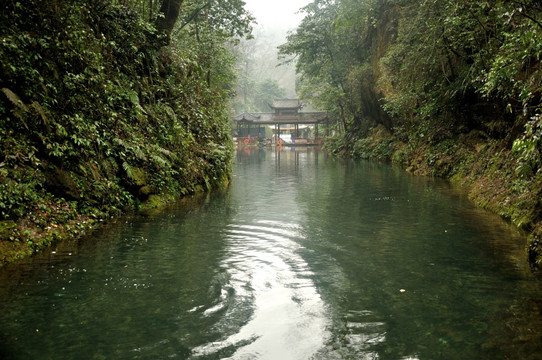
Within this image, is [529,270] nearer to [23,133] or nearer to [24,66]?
[23,133]

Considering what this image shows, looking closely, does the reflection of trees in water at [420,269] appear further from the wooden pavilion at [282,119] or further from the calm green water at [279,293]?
the wooden pavilion at [282,119]

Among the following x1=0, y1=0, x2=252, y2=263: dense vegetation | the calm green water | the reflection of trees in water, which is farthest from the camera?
x1=0, y1=0, x2=252, y2=263: dense vegetation

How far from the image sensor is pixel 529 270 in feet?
18.8

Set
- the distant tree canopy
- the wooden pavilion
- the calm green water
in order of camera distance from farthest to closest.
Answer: the wooden pavilion, the distant tree canopy, the calm green water

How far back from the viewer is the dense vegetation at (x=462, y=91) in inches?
291

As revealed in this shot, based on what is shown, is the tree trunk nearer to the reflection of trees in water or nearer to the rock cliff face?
the reflection of trees in water

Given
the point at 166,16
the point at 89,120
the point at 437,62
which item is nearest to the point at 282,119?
the point at 437,62

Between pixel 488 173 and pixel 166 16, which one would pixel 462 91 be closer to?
pixel 488 173

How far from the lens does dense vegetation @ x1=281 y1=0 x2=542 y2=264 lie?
7391 millimetres

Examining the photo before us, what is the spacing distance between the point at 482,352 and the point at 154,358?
3023mm

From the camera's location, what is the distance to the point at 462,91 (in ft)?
49.3

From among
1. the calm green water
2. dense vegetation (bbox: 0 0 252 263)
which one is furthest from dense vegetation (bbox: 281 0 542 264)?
dense vegetation (bbox: 0 0 252 263)

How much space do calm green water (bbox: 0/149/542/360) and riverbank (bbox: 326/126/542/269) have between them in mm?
447

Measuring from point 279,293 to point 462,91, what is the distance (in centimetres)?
1299
